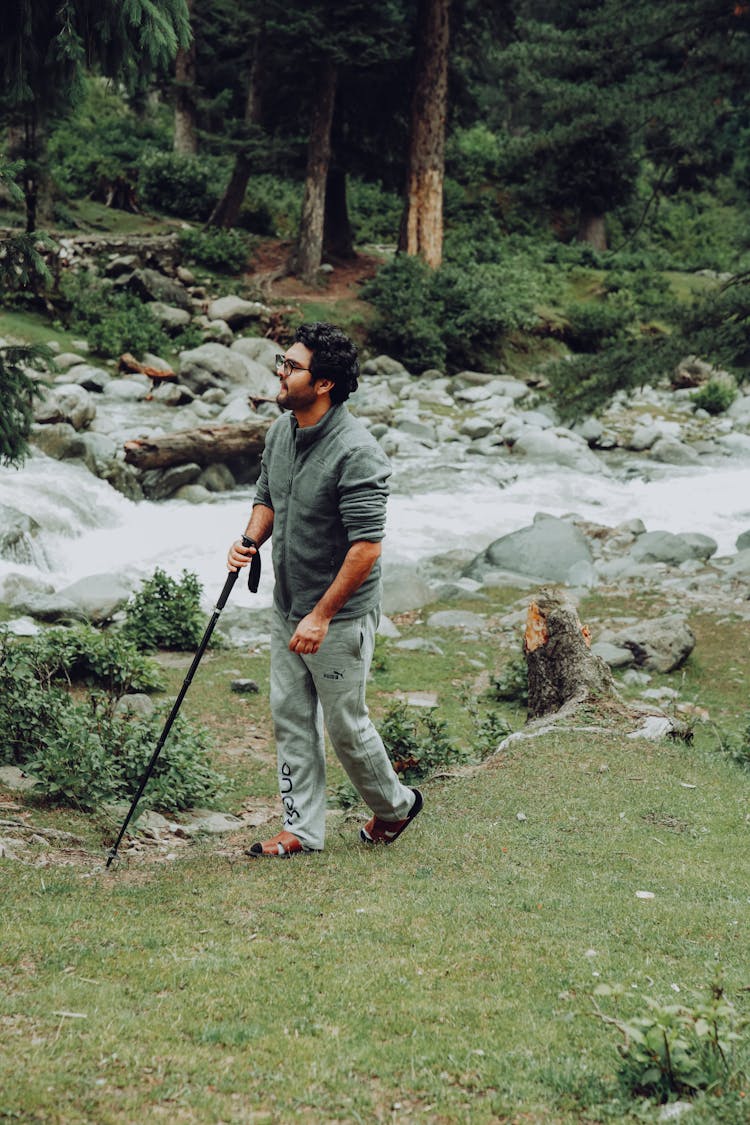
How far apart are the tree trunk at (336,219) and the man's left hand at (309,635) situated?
2659 centimetres

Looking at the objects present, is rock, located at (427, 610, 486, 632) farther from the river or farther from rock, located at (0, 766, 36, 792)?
rock, located at (0, 766, 36, 792)

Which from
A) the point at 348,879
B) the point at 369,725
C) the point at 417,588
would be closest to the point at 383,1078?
the point at 348,879

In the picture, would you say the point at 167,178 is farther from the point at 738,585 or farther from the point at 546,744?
the point at 546,744

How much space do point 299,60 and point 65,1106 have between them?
86.5 feet

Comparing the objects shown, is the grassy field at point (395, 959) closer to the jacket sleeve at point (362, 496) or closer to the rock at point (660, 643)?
the jacket sleeve at point (362, 496)

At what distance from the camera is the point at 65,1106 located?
2.85m

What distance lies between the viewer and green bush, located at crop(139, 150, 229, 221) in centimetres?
3112

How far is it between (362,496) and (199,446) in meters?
13.1

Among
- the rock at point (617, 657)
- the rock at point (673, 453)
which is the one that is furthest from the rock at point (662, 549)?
the rock at point (673, 453)

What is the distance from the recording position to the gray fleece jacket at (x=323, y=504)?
15.7 feet

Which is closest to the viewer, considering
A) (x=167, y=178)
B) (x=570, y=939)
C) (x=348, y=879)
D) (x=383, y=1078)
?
(x=383, y=1078)

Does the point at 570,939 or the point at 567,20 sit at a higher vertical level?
the point at 567,20

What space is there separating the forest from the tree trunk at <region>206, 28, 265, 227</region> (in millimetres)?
54

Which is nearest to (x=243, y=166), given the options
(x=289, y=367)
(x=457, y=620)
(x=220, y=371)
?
(x=220, y=371)
